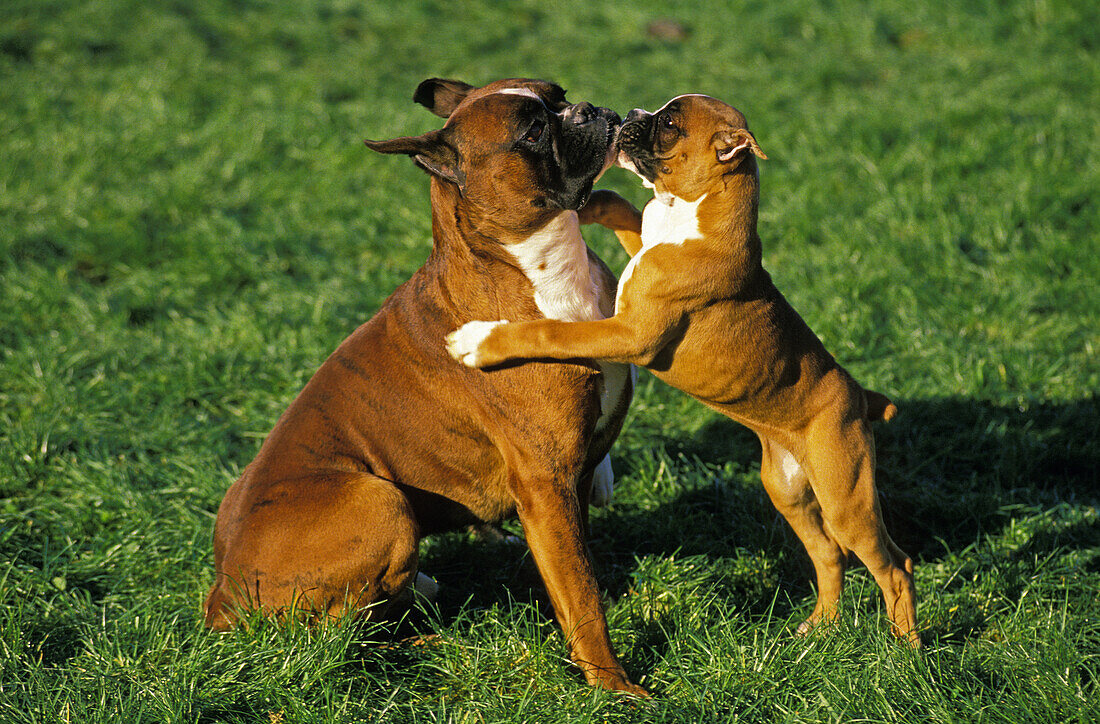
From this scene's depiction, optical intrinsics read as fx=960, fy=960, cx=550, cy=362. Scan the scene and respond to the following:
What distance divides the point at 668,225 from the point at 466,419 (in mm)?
965

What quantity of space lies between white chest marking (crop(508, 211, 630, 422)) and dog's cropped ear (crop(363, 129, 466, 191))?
300mm

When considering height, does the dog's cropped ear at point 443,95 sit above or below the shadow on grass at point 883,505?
above

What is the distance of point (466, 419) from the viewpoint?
132 inches

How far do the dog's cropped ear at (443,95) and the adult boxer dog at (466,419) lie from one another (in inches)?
10.1

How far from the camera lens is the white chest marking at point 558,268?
320 centimetres

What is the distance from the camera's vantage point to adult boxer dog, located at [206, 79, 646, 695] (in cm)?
315

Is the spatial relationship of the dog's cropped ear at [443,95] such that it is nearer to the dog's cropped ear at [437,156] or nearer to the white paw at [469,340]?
the dog's cropped ear at [437,156]

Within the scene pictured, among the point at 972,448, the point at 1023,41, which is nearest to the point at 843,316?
the point at 972,448

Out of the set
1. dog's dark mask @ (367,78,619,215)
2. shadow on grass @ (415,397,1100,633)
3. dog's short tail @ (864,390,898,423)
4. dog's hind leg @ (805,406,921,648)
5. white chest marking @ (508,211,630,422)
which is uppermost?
dog's dark mask @ (367,78,619,215)

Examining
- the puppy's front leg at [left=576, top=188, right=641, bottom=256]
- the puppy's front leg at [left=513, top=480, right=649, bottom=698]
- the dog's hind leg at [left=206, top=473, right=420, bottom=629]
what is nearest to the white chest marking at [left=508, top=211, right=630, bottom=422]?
the puppy's front leg at [left=576, top=188, right=641, bottom=256]

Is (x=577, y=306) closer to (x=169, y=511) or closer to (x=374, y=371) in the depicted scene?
(x=374, y=371)

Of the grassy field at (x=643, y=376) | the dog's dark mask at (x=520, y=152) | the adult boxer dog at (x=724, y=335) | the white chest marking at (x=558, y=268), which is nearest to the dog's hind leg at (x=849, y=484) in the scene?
the adult boxer dog at (x=724, y=335)

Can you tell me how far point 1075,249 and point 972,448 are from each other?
83.3 inches

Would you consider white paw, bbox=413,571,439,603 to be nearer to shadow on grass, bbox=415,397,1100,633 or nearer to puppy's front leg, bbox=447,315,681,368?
shadow on grass, bbox=415,397,1100,633
